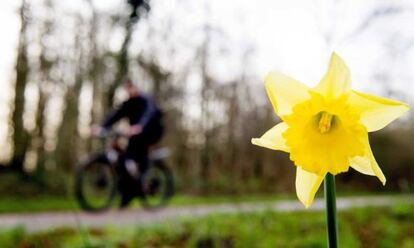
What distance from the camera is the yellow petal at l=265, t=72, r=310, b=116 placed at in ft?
2.65

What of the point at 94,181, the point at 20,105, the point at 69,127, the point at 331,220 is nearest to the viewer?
the point at 331,220

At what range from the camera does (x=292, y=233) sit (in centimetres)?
347

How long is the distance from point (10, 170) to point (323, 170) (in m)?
10.9

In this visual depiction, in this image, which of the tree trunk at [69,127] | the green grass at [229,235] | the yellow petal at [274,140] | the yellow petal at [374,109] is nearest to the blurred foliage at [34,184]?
the tree trunk at [69,127]

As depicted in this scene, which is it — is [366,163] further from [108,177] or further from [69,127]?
[69,127]

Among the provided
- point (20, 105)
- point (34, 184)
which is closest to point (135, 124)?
point (34, 184)

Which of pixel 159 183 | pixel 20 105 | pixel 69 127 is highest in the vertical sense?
pixel 20 105

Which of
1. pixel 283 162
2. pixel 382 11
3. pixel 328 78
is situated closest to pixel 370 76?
pixel 382 11

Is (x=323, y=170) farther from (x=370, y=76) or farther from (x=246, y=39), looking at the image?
(x=246, y=39)

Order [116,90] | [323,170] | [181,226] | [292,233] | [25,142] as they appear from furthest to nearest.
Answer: [116,90]
[25,142]
[181,226]
[292,233]
[323,170]

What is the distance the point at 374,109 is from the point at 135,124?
575cm

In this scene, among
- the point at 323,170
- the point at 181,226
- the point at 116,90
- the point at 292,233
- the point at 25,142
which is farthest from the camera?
the point at 116,90

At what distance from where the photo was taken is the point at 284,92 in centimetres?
83

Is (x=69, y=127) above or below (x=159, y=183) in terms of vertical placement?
above
